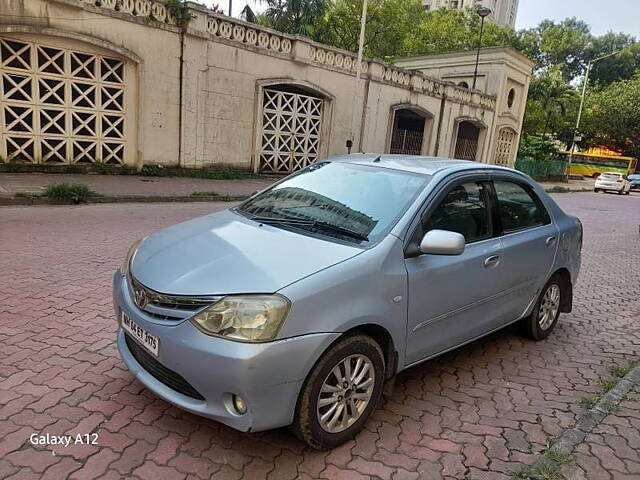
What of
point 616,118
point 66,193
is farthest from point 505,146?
point 66,193

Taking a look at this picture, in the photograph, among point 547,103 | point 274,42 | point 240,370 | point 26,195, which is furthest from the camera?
point 547,103

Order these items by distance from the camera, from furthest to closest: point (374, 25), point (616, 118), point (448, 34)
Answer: point (616, 118) → point (448, 34) → point (374, 25)

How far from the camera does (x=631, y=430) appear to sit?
309 centimetres

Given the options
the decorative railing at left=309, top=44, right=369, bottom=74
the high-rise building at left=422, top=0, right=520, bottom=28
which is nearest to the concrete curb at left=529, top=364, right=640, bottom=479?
the decorative railing at left=309, top=44, right=369, bottom=74

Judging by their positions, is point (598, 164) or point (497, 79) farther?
point (598, 164)

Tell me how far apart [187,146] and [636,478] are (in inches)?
572

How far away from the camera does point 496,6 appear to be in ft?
271

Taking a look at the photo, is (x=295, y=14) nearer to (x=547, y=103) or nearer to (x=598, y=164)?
(x=547, y=103)

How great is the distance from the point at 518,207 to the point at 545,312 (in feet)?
3.76

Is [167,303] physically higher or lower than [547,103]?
lower

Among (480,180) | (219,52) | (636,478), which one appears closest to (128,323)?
(480,180)

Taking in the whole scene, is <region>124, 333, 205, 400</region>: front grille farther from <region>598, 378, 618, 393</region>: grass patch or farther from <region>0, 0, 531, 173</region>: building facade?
<region>0, 0, 531, 173</region>: building facade

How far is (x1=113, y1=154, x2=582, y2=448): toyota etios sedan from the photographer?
238 cm

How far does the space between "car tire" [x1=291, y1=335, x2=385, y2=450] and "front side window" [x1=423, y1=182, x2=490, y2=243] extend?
0.92 meters
